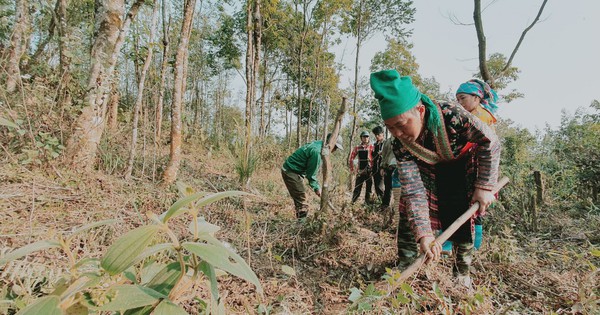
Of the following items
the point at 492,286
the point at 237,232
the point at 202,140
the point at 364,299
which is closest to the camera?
the point at 364,299

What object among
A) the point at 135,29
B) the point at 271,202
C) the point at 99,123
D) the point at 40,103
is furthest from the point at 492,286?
the point at 135,29

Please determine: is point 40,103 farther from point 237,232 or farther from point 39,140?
point 237,232

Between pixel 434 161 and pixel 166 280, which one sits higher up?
pixel 434 161

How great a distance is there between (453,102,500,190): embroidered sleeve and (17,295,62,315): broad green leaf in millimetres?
2067

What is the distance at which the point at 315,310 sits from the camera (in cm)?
196

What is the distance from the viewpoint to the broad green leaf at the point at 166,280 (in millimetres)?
657

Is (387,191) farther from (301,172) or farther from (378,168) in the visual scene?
(301,172)

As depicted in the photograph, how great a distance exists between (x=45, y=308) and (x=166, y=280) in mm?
220

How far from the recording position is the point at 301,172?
4301 millimetres

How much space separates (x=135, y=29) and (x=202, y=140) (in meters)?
4.76

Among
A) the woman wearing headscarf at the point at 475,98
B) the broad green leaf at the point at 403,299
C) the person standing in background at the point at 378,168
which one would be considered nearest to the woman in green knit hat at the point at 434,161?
the broad green leaf at the point at 403,299

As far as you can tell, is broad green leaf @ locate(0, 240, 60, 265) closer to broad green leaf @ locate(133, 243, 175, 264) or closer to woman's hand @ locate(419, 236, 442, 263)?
broad green leaf @ locate(133, 243, 175, 264)

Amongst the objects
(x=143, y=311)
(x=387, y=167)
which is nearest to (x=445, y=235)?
(x=143, y=311)

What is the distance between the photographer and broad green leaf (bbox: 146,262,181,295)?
2.15 ft
